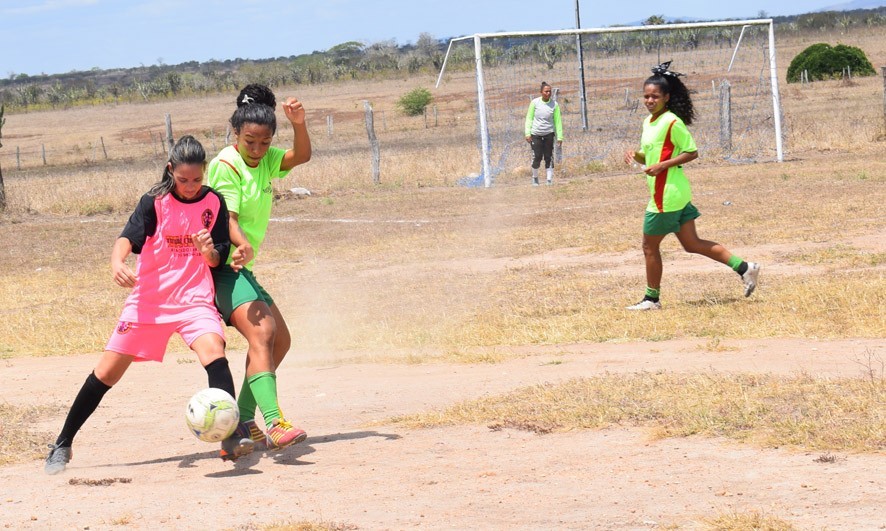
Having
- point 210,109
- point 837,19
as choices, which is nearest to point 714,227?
point 210,109

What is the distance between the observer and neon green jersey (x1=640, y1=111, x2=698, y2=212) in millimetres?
9766

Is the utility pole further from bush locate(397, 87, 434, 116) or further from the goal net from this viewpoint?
bush locate(397, 87, 434, 116)

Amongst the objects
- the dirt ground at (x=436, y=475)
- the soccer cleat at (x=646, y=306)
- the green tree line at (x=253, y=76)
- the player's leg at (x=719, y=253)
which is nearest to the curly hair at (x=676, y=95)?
the player's leg at (x=719, y=253)

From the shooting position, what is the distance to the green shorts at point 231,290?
20.2 feet

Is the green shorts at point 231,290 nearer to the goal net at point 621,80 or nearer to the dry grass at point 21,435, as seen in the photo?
the dry grass at point 21,435

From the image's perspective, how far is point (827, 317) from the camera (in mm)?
9164

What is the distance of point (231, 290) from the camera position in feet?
20.2

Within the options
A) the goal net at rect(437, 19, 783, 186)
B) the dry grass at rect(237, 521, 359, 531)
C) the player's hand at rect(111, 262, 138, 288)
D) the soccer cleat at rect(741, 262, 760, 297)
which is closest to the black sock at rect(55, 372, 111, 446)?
the player's hand at rect(111, 262, 138, 288)

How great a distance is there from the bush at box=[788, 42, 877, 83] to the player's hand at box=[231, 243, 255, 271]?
2094 inches

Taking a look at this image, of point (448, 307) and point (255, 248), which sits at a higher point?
point (255, 248)

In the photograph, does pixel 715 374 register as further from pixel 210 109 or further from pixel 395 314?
pixel 210 109

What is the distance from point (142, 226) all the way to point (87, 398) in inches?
37.7

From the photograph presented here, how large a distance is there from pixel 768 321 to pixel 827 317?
0.44m

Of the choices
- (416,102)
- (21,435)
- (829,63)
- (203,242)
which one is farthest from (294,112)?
(829,63)
